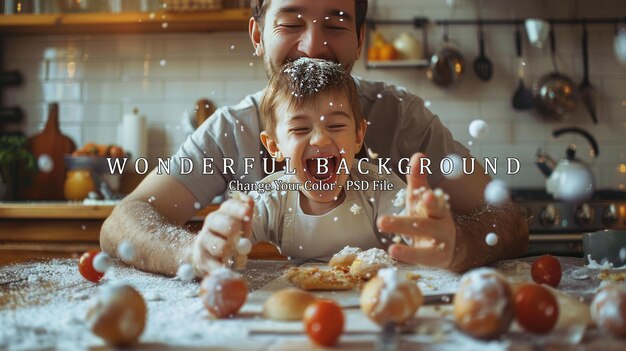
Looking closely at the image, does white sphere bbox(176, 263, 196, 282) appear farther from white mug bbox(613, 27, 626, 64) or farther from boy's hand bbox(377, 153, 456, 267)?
white mug bbox(613, 27, 626, 64)

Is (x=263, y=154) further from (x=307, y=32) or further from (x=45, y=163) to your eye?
(x=45, y=163)

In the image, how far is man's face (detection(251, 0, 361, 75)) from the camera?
3.51ft

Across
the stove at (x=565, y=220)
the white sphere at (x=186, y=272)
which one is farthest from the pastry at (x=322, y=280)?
the stove at (x=565, y=220)

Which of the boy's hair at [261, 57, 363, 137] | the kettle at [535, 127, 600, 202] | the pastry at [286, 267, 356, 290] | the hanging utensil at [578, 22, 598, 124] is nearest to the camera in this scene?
the pastry at [286, 267, 356, 290]

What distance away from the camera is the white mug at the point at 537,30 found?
2119mm

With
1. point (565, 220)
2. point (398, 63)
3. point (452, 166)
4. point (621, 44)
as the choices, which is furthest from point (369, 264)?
point (621, 44)

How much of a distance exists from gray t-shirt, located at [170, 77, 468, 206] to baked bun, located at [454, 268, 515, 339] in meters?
0.60

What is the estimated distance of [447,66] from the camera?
2.16m

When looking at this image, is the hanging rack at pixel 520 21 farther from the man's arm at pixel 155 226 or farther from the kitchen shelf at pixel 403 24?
the man's arm at pixel 155 226

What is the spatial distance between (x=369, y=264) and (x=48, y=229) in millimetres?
1312

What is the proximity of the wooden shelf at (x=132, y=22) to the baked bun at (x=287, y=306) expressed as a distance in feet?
5.23

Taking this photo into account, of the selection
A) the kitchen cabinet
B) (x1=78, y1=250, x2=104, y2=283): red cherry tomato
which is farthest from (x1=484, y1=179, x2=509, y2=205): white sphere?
the kitchen cabinet

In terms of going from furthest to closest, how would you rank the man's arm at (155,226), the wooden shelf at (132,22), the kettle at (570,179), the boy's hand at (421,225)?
the wooden shelf at (132,22) → the kettle at (570,179) → the man's arm at (155,226) → the boy's hand at (421,225)

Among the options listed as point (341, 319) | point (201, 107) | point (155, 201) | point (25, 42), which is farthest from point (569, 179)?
point (25, 42)
